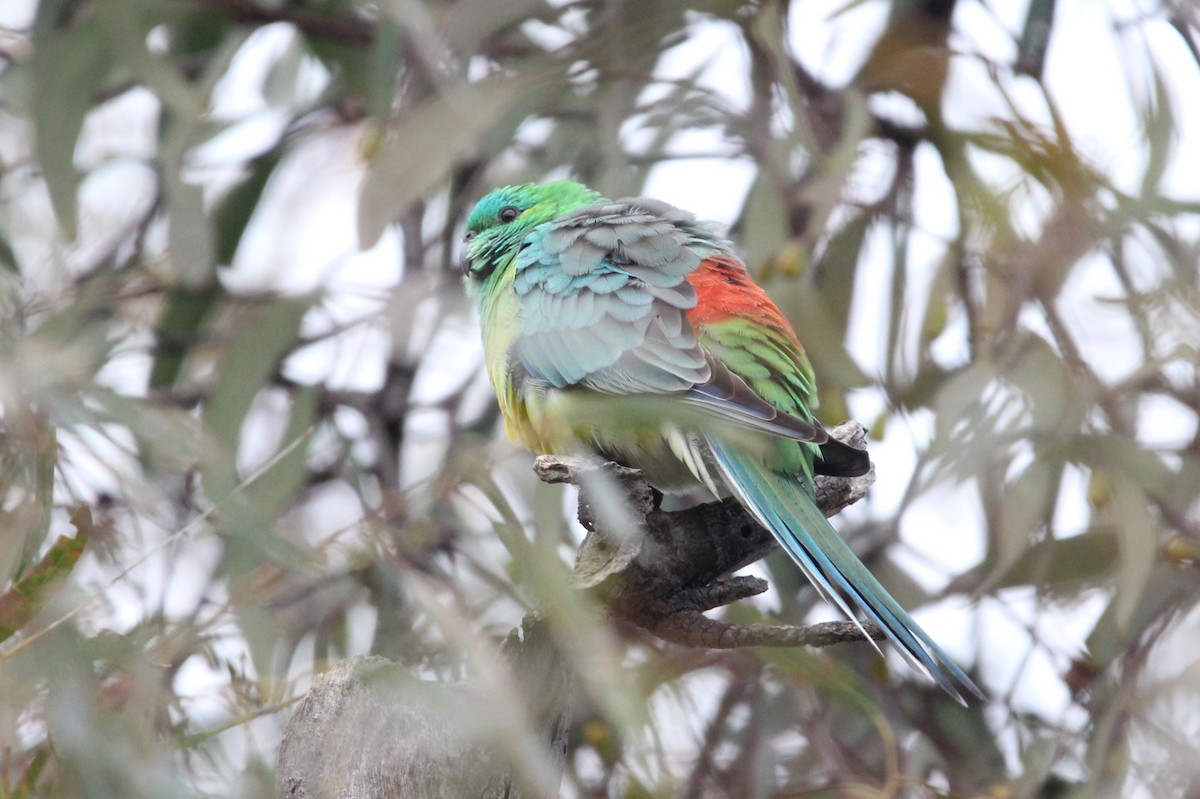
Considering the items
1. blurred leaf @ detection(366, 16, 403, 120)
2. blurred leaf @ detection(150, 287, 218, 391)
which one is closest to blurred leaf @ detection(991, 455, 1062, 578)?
blurred leaf @ detection(366, 16, 403, 120)

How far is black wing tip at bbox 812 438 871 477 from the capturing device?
191 centimetres

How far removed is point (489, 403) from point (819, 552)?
1.49m

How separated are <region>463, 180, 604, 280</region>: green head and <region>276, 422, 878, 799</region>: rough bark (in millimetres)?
905

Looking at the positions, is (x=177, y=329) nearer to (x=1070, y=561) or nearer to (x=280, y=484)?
(x=280, y=484)

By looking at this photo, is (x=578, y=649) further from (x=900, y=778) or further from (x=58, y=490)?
(x=58, y=490)

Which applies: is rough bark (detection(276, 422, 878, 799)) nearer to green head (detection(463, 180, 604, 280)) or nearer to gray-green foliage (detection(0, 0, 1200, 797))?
gray-green foliage (detection(0, 0, 1200, 797))

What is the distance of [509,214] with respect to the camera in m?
2.65

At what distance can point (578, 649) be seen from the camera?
1.46 metres

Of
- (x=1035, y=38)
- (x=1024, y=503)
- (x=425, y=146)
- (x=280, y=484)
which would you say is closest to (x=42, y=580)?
(x=280, y=484)

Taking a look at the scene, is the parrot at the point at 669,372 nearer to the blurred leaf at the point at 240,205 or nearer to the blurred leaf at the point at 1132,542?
the blurred leaf at the point at 1132,542

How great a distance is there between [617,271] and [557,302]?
12 cm

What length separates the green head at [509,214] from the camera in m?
2.59

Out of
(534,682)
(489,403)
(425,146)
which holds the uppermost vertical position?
(425,146)

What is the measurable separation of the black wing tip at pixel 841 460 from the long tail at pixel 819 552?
0.23ft
